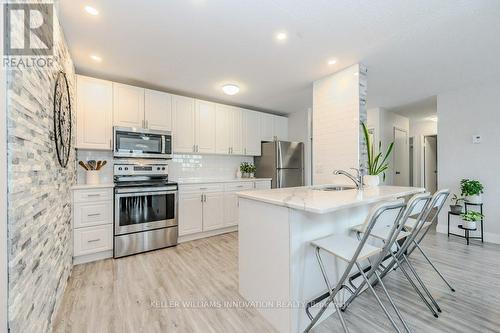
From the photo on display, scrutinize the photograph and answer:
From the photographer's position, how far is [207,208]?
3.53 metres

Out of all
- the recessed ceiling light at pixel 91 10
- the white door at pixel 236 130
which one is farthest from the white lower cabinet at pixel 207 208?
the recessed ceiling light at pixel 91 10

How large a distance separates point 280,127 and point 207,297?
384cm

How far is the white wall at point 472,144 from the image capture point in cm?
326

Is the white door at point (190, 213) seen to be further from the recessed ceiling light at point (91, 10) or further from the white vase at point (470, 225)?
the white vase at point (470, 225)

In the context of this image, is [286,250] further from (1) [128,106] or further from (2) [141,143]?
(1) [128,106]

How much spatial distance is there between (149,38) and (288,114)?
3587 millimetres

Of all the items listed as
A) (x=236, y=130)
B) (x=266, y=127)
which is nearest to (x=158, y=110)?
(x=236, y=130)

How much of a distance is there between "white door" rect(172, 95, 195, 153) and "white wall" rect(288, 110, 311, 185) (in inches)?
93.6

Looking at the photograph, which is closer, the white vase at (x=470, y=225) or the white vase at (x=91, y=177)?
the white vase at (x=91, y=177)

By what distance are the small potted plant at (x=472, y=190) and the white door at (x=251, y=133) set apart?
3419mm

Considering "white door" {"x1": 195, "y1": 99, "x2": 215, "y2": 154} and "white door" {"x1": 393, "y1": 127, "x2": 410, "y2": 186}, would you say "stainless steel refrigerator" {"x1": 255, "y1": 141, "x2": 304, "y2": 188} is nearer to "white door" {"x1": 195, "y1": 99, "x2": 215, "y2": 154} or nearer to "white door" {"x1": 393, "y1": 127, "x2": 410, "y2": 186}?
"white door" {"x1": 195, "y1": 99, "x2": 215, "y2": 154}

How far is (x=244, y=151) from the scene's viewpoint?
438cm

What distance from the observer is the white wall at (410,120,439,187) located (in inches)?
223

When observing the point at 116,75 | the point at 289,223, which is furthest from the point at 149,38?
the point at 289,223
